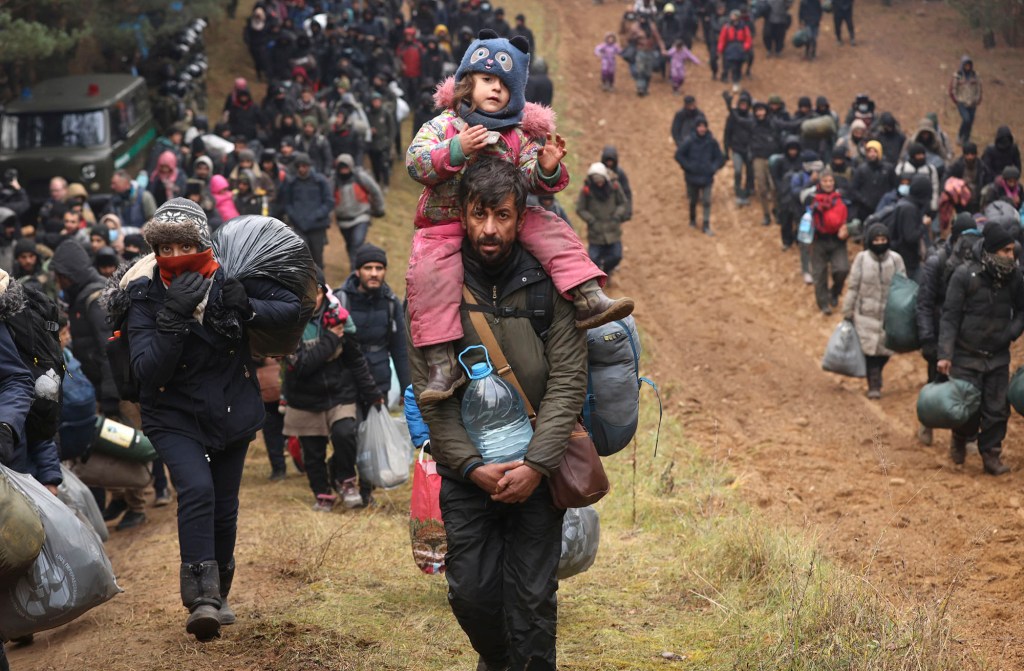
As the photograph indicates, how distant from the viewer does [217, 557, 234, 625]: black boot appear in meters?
5.75

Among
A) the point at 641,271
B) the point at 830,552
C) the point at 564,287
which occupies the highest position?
the point at 564,287

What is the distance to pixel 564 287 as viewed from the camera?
4.60 metres

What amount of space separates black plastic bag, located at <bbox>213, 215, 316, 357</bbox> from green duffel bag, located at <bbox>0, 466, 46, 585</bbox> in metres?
1.27

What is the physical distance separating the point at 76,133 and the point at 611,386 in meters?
14.9

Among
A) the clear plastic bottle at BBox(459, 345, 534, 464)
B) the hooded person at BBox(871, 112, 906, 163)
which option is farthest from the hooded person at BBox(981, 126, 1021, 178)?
the clear plastic bottle at BBox(459, 345, 534, 464)

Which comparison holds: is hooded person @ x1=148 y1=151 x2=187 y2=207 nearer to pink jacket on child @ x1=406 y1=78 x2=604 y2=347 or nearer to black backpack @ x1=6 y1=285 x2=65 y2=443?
black backpack @ x1=6 y1=285 x2=65 y2=443

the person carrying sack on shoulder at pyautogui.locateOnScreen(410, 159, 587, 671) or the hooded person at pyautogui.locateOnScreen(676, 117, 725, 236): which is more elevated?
the person carrying sack on shoulder at pyautogui.locateOnScreen(410, 159, 587, 671)

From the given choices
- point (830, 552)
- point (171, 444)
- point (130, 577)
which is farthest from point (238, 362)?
point (830, 552)

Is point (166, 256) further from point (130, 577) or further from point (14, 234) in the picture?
point (14, 234)

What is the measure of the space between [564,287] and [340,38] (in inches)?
878

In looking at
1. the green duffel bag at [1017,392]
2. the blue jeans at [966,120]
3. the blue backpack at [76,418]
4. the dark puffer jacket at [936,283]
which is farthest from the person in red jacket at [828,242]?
the blue backpack at [76,418]

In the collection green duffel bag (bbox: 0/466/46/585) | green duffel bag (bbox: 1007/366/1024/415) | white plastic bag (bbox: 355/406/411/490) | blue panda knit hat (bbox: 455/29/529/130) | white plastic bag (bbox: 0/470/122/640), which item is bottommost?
white plastic bag (bbox: 355/406/411/490)

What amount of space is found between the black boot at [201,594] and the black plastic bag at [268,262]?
3.38 feet

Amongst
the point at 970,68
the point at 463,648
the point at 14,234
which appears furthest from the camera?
the point at 970,68
